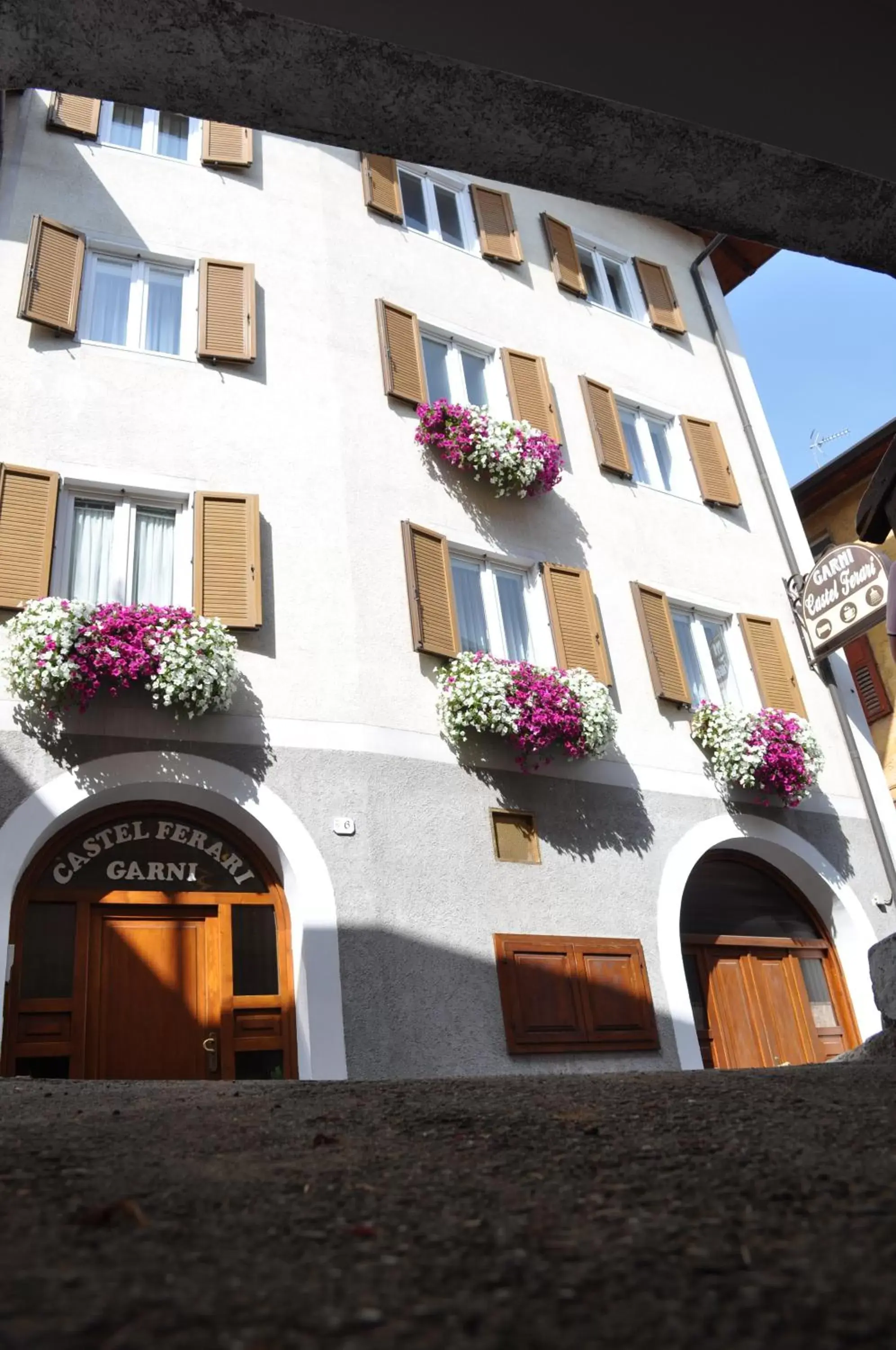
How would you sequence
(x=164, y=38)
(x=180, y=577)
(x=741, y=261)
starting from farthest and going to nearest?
1. (x=741, y=261)
2. (x=180, y=577)
3. (x=164, y=38)

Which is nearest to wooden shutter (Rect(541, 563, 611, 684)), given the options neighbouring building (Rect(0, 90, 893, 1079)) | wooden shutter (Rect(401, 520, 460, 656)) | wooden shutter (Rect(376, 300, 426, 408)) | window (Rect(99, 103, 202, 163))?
neighbouring building (Rect(0, 90, 893, 1079))

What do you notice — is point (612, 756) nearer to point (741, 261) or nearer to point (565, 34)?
point (565, 34)

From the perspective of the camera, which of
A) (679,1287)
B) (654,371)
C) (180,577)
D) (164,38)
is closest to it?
(679,1287)

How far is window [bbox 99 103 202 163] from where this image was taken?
1174cm

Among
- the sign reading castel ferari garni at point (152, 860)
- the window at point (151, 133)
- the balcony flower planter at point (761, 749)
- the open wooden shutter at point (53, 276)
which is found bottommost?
the sign reading castel ferari garni at point (152, 860)

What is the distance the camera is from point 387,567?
10289mm

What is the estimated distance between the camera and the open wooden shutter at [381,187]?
42.0ft

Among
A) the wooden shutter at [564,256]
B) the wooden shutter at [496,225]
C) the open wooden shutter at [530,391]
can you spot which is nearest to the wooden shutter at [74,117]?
the wooden shutter at [496,225]

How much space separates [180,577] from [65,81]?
6.23 m

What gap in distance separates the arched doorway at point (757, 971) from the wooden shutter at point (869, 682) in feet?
21.9

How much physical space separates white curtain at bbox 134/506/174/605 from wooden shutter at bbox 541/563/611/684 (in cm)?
379

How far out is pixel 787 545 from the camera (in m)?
14.1

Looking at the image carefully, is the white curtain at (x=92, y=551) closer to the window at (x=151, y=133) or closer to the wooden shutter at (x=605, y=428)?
the window at (x=151, y=133)

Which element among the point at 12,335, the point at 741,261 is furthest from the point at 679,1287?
the point at 741,261
